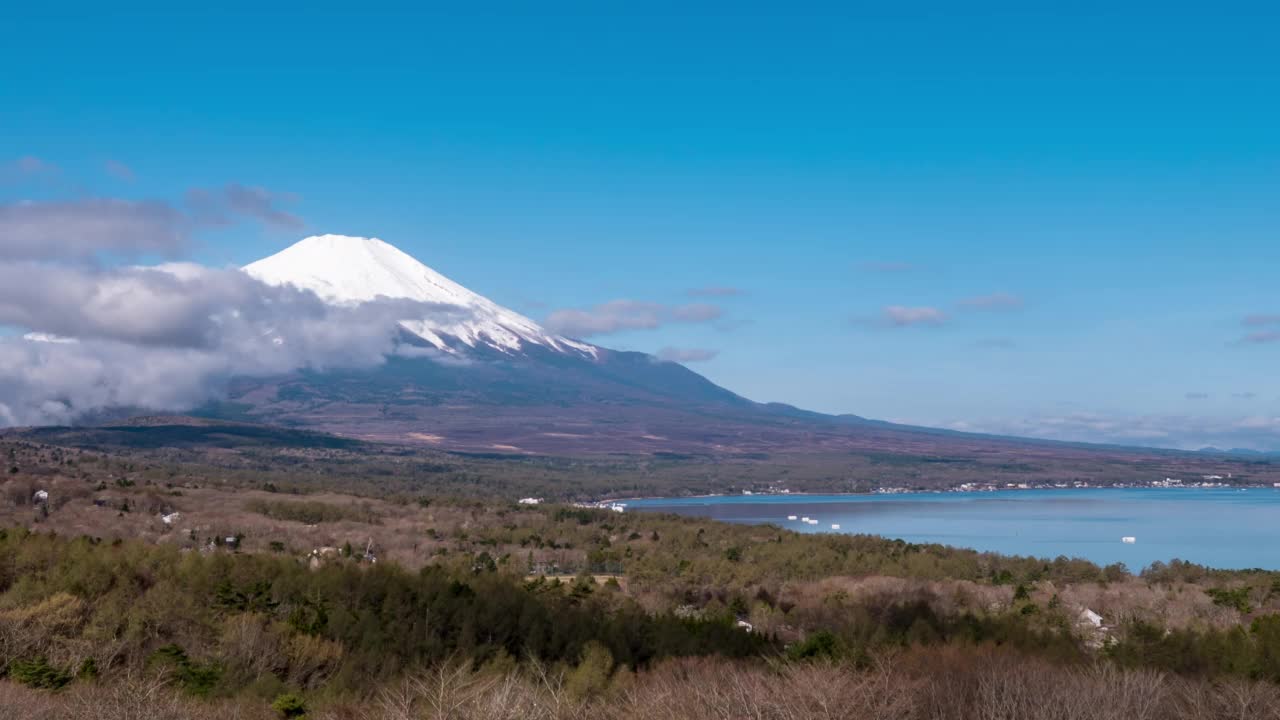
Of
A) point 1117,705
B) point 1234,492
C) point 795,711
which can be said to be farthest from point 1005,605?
point 1234,492

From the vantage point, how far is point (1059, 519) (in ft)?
341

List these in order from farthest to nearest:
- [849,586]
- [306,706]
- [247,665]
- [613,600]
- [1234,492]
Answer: [1234,492], [849,586], [613,600], [247,665], [306,706]

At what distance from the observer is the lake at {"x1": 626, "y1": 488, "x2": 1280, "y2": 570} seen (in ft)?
240

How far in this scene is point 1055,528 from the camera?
92.7 metres

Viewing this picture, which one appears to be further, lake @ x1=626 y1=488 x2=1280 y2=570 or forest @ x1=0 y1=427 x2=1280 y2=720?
lake @ x1=626 y1=488 x2=1280 y2=570

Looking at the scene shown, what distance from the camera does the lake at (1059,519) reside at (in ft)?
240

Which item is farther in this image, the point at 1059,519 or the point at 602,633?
the point at 1059,519

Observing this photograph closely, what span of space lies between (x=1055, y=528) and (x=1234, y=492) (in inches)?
3536

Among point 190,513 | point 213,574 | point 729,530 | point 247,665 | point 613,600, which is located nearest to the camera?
point 247,665

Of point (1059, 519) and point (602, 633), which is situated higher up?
point (1059, 519)

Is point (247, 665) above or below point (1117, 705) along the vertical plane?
below

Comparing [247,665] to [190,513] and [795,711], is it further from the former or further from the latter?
[190,513]

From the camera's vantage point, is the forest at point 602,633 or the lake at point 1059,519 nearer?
the forest at point 602,633

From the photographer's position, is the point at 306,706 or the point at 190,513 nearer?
the point at 306,706
